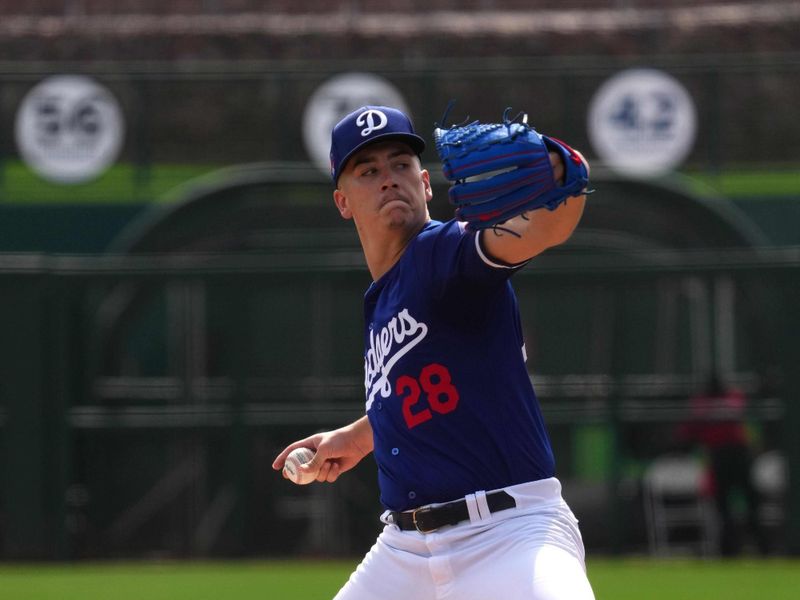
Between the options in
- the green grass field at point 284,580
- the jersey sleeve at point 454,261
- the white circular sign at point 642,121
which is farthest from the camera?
the white circular sign at point 642,121

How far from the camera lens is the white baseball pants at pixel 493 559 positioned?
3.14 meters

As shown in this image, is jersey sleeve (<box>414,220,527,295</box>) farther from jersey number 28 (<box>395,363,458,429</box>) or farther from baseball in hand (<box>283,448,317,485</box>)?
baseball in hand (<box>283,448,317,485</box>)

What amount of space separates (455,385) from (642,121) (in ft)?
35.8

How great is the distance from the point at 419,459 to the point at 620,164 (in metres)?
10.6

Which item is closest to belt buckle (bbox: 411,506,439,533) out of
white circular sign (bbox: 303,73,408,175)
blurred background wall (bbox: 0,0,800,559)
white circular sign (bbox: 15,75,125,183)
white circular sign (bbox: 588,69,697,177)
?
blurred background wall (bbox: 0,0,800,559)

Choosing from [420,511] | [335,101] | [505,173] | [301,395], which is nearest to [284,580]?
[301,395]

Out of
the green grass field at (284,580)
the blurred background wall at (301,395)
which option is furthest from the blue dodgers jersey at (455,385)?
the blurred background wall at (301,395)

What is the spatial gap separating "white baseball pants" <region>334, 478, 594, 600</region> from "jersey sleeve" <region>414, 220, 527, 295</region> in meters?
0.53

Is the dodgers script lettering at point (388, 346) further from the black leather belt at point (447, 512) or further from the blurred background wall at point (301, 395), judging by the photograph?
the blurred background wall at point (301, 395)

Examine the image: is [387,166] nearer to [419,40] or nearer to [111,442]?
[111,442]

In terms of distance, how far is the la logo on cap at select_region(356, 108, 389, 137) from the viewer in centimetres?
350

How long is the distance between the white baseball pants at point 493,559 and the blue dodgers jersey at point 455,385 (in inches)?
2.8

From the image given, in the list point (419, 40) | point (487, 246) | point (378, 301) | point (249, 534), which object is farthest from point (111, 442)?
point (419, 40)

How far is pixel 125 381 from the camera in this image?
9.27 m
